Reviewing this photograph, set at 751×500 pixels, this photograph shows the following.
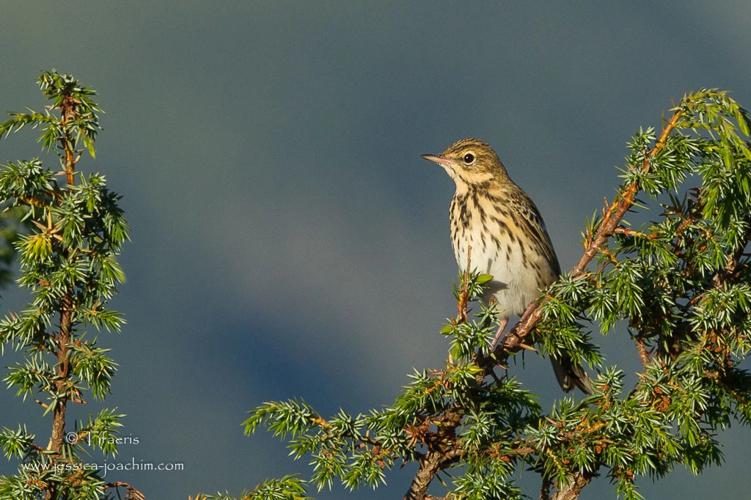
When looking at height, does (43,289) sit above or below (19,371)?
above

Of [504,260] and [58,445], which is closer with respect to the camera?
[58,445]

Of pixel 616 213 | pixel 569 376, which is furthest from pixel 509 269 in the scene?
pixel 616 213

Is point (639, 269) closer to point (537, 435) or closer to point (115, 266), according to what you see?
point (537, 435)

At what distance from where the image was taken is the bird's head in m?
11.6

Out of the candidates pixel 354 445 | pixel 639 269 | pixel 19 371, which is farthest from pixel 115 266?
pixel 639 269

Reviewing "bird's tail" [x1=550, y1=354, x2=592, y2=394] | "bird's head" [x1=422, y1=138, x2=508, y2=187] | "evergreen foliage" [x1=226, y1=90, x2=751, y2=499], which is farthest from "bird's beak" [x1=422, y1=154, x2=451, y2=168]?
"evergreen foliage" [x1=226, y1=90, x2=751, y2=499]

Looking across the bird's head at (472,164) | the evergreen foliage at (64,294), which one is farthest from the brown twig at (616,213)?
the bird's head at (472,164)

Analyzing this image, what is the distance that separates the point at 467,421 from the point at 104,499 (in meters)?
2.09

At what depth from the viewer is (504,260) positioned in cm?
1055

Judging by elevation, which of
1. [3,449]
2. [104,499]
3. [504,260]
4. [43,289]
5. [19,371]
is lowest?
[104,499]

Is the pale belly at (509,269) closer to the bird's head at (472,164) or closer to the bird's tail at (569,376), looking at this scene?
the bird's head at (472,164)

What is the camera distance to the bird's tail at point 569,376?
923 centimetres

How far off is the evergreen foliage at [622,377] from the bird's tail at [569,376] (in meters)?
3.69

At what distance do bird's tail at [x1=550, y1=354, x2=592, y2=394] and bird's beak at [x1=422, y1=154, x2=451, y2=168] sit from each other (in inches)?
137
